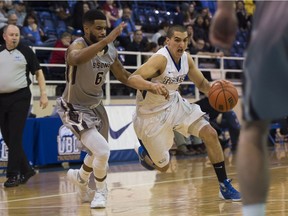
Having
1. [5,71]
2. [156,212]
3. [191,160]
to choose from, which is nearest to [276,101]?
[156,212]

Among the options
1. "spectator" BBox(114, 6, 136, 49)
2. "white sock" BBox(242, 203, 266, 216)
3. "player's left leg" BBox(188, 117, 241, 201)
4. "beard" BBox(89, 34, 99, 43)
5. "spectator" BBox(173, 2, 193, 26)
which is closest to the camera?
"white sock" BBox(242, 203, 266, 216)

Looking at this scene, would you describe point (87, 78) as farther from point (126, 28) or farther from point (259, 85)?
point (126, 28)

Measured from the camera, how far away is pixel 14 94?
8.00 m

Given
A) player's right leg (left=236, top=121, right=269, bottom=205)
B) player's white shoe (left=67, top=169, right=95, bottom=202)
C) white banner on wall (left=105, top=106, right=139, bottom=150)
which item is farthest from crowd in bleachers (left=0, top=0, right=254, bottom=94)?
player's right leg (left=236, top=121, right=269, bottom=205)

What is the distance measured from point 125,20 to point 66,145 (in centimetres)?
488

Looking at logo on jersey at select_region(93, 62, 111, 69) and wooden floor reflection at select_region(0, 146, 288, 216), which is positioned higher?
logo on jersey at select_region(93, 62, 111, 69)

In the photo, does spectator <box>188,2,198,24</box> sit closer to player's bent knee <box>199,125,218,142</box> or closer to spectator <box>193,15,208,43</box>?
spectator <box>193,15,208,43</box>

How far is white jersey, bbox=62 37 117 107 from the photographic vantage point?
237 inches

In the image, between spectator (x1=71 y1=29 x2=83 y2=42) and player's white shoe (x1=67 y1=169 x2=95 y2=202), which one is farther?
spectator (x1=71 y1=29 x2=83 y2=42)

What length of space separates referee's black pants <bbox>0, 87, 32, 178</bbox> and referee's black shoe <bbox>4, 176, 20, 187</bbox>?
39 millimetres

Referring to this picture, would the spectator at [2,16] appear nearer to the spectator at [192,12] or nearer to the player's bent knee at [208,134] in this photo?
the player's bent knee at [208,134]

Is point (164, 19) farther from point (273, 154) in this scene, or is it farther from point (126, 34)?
point (273, 154)

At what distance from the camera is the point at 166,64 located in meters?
6.55

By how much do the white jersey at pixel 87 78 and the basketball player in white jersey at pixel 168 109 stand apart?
0.40 m
